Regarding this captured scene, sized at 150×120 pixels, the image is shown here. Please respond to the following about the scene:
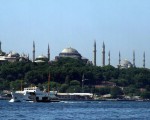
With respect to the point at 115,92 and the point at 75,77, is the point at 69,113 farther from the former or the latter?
the point at 75,77

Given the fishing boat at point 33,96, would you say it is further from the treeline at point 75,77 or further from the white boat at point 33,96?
the treeline at point 75,77

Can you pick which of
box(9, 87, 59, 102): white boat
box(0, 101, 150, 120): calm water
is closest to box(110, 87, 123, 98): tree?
box(9, 87, 59, 102): white boat

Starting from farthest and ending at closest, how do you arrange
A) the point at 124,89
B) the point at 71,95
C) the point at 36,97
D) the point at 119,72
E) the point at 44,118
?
the point at 119,72, the point at 124,89, the point at 71,95, the point at 36,97, the point at 44,118

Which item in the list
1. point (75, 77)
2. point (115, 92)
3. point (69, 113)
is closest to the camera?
point (69, 113)

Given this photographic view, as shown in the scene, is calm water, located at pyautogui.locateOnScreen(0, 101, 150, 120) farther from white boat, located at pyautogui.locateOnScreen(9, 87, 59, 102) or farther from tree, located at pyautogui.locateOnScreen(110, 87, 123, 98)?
tree, located at pyautogui.locateOnScreen(110, 87, 123, 98)

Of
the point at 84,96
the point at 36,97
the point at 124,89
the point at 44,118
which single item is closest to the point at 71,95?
the point at 84,96

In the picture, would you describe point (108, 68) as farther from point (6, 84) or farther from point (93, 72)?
point (6, 84)

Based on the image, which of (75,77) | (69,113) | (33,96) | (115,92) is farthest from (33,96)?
(75,77)

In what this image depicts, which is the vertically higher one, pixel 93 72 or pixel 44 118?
pixel 93 72
